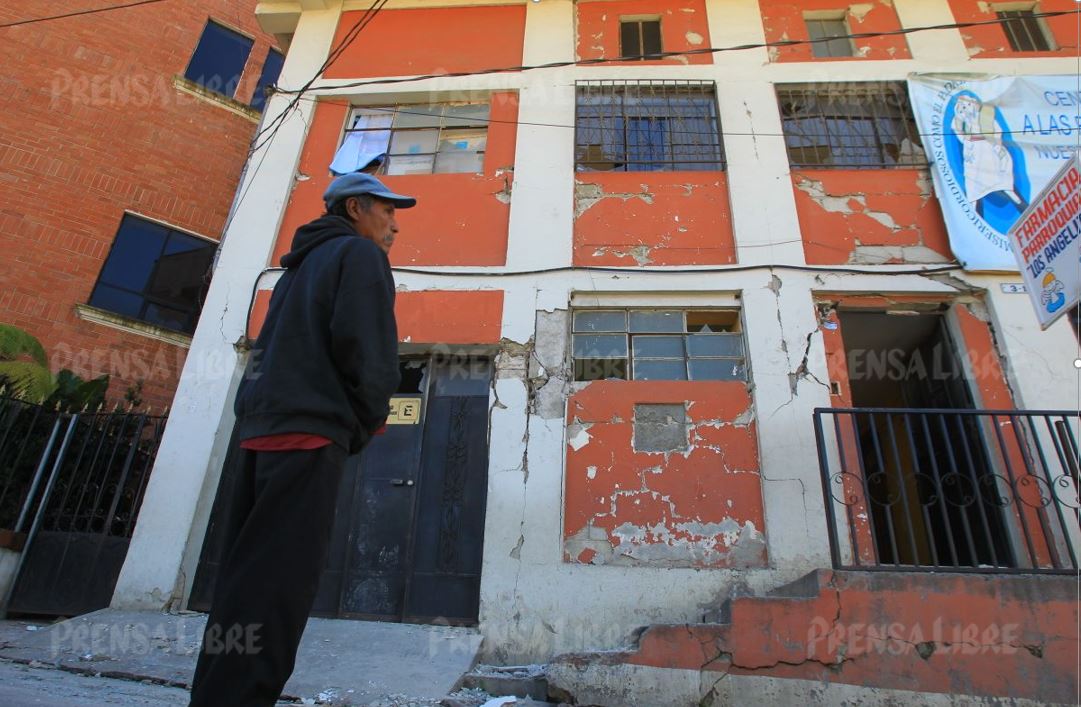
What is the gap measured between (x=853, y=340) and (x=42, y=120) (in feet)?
36.1

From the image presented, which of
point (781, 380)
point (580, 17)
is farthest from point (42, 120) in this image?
point (781, 380)

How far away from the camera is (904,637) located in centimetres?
346

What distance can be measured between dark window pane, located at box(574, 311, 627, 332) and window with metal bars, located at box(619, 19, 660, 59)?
383 cm

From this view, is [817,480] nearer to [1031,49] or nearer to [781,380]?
[781,380]

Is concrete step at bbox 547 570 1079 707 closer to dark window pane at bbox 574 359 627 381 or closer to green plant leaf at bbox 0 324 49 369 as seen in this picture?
dark window pane at bbox 574 359 627 381

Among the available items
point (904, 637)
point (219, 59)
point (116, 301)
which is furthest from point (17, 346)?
point (904, 637)

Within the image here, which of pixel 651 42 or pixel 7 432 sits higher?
pixel 651 42

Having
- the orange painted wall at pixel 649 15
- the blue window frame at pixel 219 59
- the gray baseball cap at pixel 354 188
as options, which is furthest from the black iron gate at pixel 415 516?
the blue window frame at pixel 219 59

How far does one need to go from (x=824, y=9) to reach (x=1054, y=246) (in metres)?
4.83

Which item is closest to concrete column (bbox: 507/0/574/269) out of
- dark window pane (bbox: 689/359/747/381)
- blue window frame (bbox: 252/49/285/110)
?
dark window pane (bbox: 689/359/747/381)

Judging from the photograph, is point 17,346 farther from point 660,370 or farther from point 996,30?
point 996,30

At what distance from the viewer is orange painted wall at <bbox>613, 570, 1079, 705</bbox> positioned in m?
3.35

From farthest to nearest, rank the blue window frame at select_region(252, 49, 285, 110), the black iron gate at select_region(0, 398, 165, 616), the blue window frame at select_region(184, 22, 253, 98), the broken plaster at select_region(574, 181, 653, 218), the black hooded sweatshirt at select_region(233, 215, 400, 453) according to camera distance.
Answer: the blue window frame at select_region(252, 49, 285, 110) → the blue window frame at select_region(184, 22, 253, 98) → the broken plaster at select_region(574, 181, 653, 218) → the black iron gate at select_region(0, 398, 165, 616) → the black hooded sweatshirt at select_region(233, 215, 400, 453)

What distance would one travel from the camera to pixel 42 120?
27.2 feet
